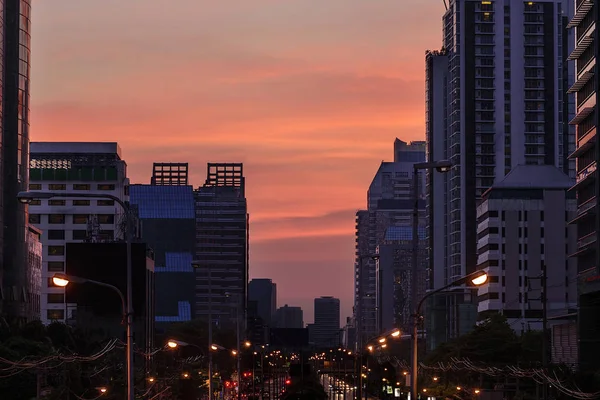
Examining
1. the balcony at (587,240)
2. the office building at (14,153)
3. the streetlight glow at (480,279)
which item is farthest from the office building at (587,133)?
the streetlight glow at (480,279)

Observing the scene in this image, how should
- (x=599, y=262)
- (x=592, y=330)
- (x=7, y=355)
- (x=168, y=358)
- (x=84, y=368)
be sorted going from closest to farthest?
(x=7, y=355)
(x=592, y=330)
(x=84, y=368)
(x=599, y=262)
(x=168, y=358)

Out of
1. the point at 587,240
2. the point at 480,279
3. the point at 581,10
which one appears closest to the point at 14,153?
the point at 587,240

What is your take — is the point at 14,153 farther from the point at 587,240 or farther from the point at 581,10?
the point at 581,10

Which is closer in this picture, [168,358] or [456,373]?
[456,373]

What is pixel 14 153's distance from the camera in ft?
497

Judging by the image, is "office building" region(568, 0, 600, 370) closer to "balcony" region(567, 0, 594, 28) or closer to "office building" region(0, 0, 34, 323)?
"balcony" region(567, 0, 594, 28)

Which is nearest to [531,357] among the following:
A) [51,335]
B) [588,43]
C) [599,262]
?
[599,262]

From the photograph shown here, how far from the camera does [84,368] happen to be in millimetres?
108438

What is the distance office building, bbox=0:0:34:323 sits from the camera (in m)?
147

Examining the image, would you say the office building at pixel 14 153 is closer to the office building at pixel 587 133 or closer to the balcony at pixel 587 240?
the balcony at pixel 587 240

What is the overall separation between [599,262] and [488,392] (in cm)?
1708

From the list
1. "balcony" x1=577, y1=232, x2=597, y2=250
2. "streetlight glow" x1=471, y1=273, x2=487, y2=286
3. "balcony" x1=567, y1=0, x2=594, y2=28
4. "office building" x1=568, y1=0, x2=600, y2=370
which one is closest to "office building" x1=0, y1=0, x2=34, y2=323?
"balcony" x1=577, y1=232, x2=597, y2=250

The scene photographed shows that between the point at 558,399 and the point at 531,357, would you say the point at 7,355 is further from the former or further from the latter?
the point at 531,357

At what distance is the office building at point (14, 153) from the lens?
14700 centimetres
